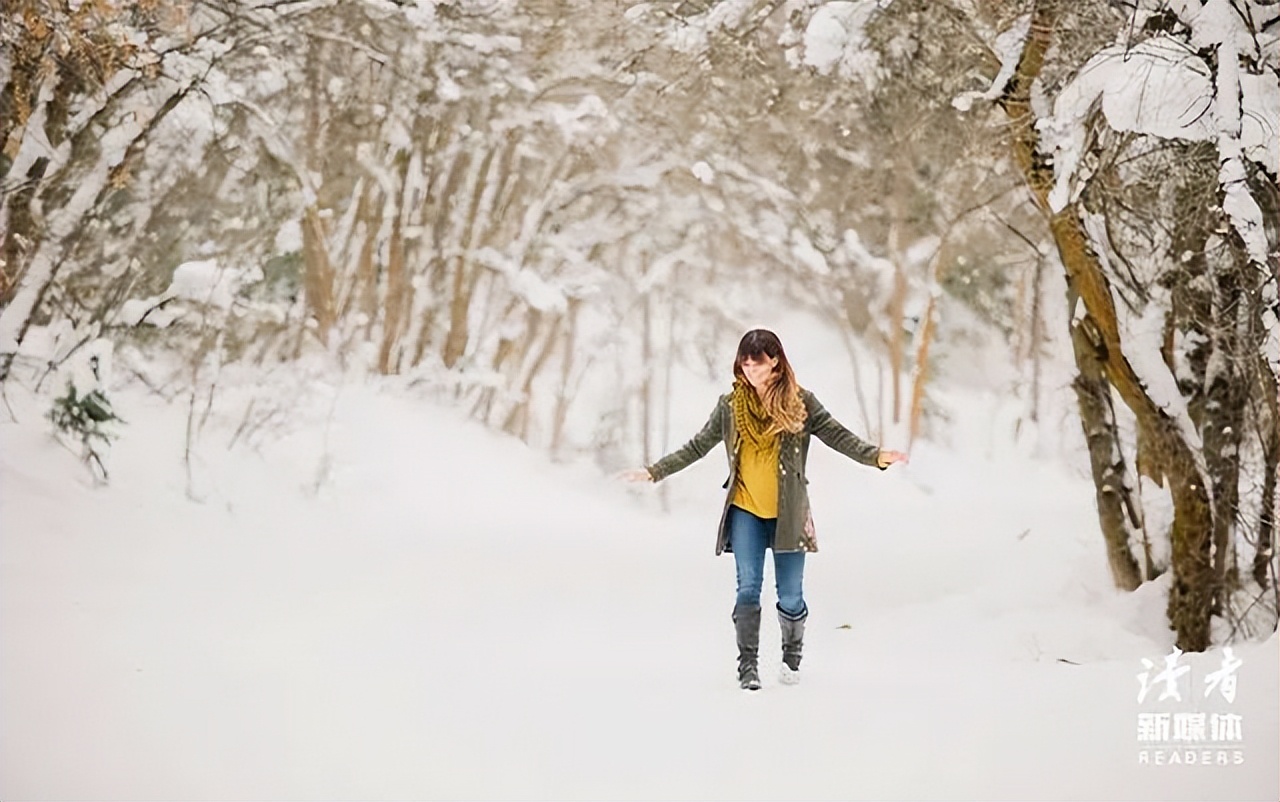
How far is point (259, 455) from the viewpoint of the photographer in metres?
3.47

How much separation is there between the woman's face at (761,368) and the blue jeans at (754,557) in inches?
11.4

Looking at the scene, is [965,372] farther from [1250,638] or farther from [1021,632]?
[1250,638]

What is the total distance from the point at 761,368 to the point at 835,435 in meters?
0.23

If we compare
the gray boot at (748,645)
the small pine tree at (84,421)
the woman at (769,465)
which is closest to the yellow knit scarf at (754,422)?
the woman at (769,465)

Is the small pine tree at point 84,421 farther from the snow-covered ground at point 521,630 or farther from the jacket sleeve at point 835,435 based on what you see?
the jacket sleeve at point 835,435

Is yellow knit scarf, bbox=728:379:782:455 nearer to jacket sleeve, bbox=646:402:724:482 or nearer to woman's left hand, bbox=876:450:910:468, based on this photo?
jacket sleeve, bbox=646:402:724:482

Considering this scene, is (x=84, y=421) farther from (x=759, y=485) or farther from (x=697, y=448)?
(x=759, y=485)

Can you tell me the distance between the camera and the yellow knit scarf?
2.77 metres

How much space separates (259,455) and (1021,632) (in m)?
2.12

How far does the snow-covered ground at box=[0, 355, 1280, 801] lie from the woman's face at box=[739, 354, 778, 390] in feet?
2.42

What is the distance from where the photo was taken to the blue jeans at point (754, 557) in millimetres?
2748

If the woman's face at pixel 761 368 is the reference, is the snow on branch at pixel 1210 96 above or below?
above

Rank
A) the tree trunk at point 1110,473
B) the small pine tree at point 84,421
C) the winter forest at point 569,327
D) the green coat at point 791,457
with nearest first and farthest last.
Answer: the green coat at point 791,457, the winter forest at point 569,327, the tree trunk at point 1110,473, the small pine tree at point 84,421

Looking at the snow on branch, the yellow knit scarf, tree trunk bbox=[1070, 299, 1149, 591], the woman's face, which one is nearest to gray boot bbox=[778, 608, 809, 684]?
the yellow knit scarf
